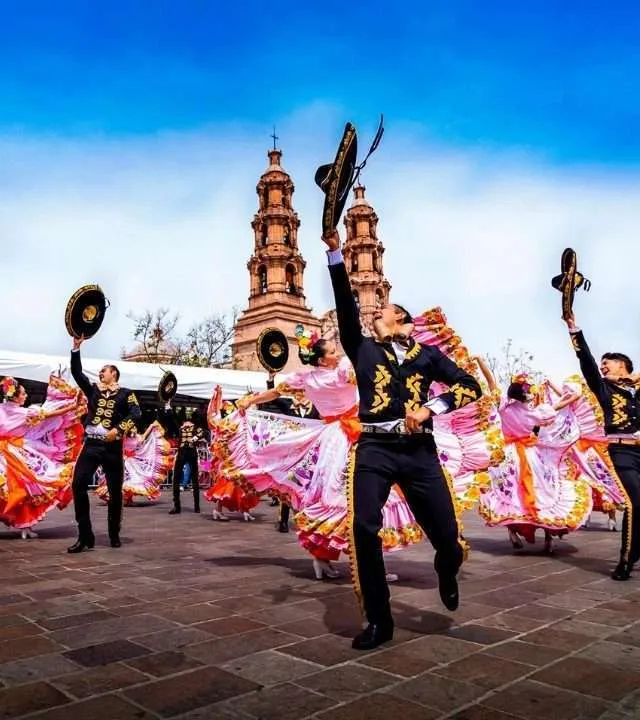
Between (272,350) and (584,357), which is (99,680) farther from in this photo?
(272,350)

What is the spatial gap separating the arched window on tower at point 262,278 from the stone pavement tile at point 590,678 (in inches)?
2065

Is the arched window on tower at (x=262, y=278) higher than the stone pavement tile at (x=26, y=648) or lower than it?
higher

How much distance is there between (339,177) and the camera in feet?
11.5

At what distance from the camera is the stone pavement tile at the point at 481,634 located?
3.51 meters

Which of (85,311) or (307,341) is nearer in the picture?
(307,341)

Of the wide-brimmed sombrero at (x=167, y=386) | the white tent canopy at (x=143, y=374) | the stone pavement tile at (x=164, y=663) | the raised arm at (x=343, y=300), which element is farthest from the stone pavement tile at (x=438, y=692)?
the wide-brimmed sombrero at (x=167, y=386)

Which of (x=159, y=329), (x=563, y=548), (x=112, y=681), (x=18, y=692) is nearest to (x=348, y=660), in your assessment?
(x=112, y=681)

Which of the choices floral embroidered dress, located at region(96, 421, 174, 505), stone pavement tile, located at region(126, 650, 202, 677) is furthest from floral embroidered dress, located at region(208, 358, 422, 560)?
floral embroidered dress, located at region(96, 421, 174, 505)

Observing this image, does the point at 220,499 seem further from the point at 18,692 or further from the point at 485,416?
the point at 18,692

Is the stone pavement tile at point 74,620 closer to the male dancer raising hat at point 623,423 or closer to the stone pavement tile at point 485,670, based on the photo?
the stone pavement tile at point 485,670

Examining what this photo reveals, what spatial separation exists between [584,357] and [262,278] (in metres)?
50.9

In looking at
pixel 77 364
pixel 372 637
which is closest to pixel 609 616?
pixel 372 637

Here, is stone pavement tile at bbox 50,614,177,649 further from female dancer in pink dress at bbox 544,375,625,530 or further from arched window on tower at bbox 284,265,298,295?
arched window on tower at bbox 284,265,298,295

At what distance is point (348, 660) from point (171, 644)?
0.96 m
